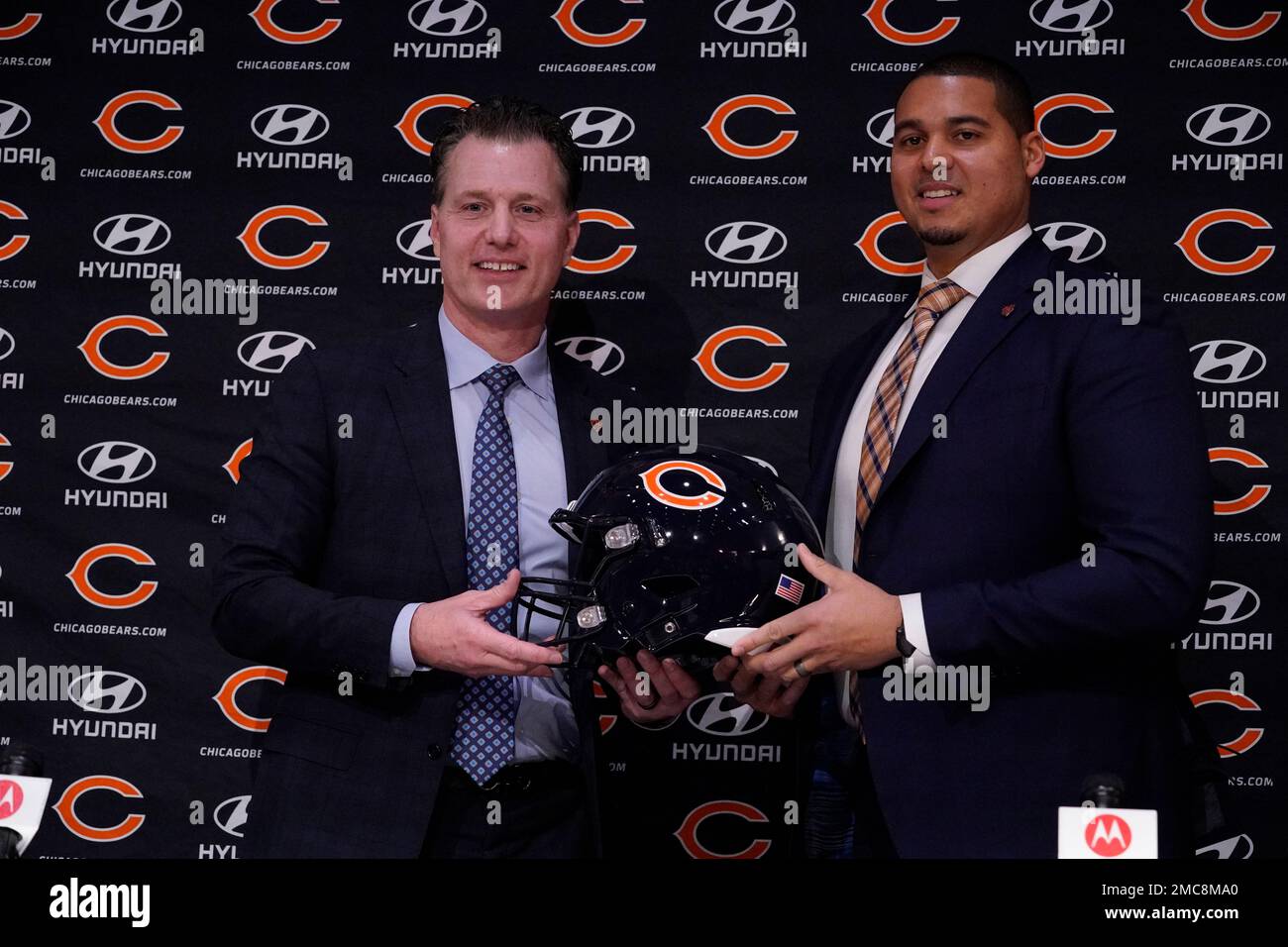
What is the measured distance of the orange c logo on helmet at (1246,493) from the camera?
370cm

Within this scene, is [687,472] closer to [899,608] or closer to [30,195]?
[899,608]

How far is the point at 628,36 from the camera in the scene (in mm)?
3932

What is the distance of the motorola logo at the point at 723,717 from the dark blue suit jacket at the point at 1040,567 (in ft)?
3.54

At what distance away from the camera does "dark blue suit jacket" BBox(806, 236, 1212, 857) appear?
2.63m

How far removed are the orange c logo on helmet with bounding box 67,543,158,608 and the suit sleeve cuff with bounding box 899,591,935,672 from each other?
2.35 m

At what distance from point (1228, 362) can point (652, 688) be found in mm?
1962

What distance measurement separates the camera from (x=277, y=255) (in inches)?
156

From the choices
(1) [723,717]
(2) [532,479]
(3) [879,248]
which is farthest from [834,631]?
(3) [879,248]

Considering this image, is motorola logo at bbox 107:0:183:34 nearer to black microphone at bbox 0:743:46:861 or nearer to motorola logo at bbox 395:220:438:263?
motorola logo at bbox 395:220:438:263

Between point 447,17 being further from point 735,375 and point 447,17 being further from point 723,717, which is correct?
point 723,717

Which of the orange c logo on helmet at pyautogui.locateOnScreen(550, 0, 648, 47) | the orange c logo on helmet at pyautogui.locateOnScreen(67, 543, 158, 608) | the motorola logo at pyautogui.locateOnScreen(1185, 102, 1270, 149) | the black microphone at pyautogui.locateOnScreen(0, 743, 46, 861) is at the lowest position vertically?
the black microphone at pyautogui.locateOnScreen(0, 743, 46, 861)

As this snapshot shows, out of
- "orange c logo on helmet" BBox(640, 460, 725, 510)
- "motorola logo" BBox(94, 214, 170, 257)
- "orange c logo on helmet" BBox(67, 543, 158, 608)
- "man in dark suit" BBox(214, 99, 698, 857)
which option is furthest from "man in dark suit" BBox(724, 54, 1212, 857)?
"motorola logo" BBox(94, 214, 170, 257)

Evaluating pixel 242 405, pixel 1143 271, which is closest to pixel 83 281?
→ pixel 242 405
